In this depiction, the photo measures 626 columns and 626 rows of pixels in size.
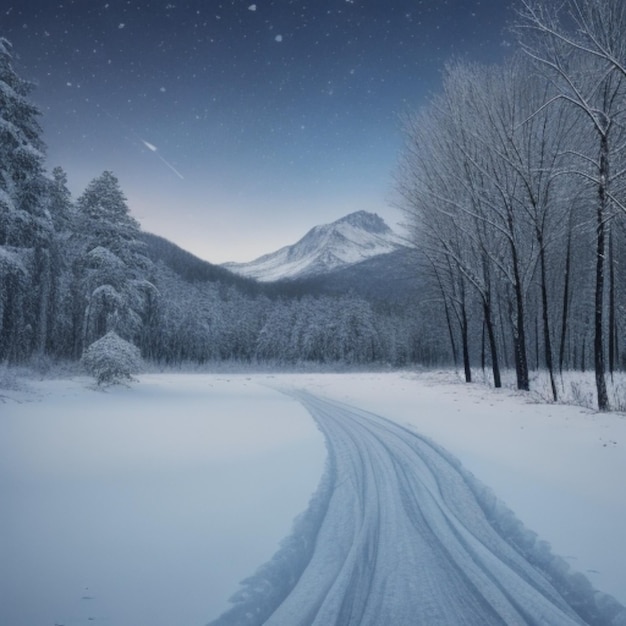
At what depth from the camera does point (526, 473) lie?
5543mm

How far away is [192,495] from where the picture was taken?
15.4ft

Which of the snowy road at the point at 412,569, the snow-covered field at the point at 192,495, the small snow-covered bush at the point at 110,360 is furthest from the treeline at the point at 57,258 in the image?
the snowy road at the point at 412,569

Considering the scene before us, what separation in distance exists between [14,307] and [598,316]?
23751 millimetres

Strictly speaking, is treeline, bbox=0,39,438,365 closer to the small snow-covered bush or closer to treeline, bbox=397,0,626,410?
the small snow-covered bush

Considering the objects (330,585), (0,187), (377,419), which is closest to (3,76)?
(0,187)

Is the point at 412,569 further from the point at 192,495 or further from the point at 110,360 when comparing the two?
the point at 110,360

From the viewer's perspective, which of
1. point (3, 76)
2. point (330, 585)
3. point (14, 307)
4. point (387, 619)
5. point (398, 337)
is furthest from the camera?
point (398, 337)

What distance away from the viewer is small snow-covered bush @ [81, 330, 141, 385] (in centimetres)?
1562

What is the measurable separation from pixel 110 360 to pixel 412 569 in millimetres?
15797

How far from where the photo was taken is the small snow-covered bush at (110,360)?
1562 cm

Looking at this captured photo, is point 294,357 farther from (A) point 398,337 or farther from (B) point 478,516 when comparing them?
(B) point 478,516

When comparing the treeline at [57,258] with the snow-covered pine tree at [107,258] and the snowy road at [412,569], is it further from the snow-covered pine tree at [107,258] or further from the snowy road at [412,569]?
the snowy road at [412,569]

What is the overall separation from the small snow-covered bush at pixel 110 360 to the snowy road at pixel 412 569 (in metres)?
13.7

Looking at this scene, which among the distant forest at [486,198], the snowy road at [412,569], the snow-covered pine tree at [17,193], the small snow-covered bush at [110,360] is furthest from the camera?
the small snow-covered bush at [110,360]
